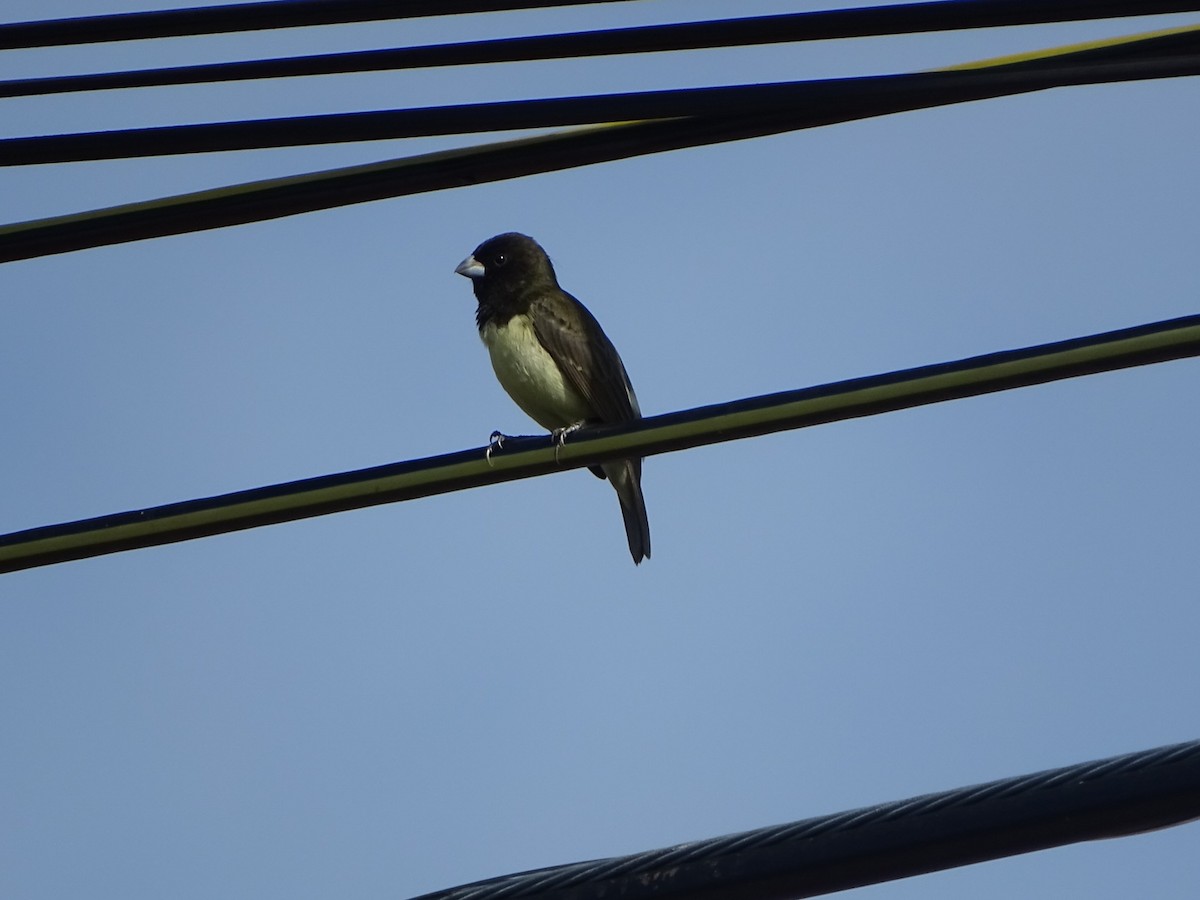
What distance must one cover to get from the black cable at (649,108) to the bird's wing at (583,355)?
4.18 m

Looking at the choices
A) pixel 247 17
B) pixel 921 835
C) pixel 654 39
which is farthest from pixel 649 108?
pixel 921 835

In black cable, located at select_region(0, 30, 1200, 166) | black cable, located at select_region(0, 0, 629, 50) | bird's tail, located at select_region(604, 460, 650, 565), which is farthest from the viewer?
bird's tail, located at select_region(604, 460, 650, 565)

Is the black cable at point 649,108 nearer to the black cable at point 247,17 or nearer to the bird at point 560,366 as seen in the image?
the black cable at point 247,17

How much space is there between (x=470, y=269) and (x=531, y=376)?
126 cm

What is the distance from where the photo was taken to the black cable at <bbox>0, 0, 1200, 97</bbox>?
400 cm

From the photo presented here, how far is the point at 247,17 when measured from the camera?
14.1ft

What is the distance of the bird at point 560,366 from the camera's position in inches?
329

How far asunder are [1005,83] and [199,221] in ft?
6.89

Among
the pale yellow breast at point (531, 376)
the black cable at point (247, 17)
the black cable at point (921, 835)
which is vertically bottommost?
the black cable at point (921, 835)

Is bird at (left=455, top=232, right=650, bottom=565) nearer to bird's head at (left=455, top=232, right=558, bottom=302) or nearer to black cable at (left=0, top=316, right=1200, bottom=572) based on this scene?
bird's head at (left=455, top=232, right=558, bottom=302)

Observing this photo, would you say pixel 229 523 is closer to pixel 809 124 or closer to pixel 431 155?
pixel 431 155

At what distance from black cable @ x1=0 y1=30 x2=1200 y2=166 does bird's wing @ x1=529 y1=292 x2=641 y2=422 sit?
4.18m

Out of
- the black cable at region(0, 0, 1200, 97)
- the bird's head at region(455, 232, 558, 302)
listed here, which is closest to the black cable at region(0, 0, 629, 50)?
the black cable at region(0, 0, 1200, 97)

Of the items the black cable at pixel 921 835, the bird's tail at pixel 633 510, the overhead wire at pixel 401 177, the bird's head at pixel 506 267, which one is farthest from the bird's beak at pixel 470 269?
the black cable at pixel 921 835
